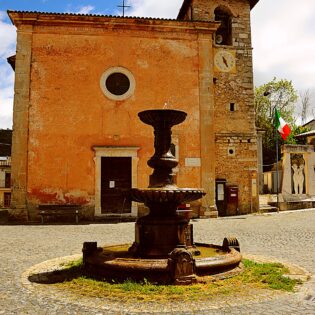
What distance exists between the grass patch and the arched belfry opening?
15.8 metres

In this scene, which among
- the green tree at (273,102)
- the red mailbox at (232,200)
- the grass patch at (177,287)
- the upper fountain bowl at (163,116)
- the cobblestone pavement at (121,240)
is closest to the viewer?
the cobblestone pavement at (121,240)

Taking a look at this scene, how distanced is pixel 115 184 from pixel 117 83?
4.08 m

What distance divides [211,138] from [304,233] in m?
6.49

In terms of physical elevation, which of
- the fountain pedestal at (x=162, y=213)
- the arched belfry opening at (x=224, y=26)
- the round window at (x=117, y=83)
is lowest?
the fountain pedestal at (x=162, y=213)

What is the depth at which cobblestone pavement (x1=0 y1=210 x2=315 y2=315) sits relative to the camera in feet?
12.6

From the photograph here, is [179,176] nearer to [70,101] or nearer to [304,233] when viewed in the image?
[70,101]

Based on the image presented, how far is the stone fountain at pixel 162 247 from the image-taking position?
189 inches

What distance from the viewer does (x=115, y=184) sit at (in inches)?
603

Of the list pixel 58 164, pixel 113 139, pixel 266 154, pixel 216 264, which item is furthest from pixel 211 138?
pixel 266 154

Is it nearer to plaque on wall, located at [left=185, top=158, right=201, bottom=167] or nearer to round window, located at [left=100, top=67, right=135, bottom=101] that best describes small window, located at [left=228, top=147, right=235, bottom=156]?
plaque on wall, located at [left=185, top=158, right=201, bottom=167]

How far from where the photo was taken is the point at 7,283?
4926mm

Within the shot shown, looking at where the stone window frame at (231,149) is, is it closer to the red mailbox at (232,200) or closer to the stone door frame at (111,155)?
the red mailbox at (232,200)

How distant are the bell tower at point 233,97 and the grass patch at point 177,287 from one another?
12276 millimetres

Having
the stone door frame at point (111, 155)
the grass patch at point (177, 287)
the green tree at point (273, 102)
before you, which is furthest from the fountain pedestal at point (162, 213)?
the green tree at point (273, 102)
